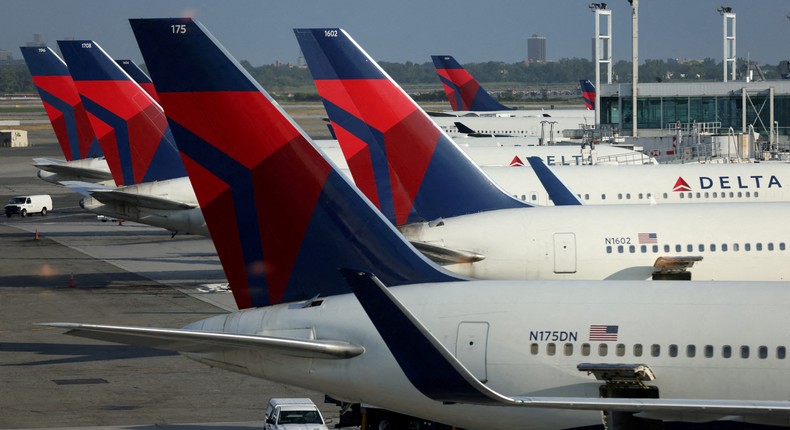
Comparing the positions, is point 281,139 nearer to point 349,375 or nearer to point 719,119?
point 349,375

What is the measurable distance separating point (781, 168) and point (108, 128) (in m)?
24.4

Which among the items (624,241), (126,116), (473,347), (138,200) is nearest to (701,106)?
(126,116)

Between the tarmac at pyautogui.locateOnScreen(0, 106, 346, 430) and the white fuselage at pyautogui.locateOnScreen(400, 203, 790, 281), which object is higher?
the white fuselage at pyautogui.locateOnScreen(400, 203, 790, 281)

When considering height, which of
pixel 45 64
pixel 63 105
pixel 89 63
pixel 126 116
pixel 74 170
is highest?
pixel 45 64

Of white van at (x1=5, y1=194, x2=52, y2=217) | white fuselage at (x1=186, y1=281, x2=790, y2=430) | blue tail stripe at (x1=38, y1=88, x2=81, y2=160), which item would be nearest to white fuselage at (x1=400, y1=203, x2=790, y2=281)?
white fuselage at (x1=186, y1=281, x2=790, y2=430)

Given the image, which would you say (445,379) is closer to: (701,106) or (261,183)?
(261,183)

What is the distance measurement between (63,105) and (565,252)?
42514mm

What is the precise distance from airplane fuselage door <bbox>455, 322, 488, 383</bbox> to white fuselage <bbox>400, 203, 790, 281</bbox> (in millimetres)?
12332

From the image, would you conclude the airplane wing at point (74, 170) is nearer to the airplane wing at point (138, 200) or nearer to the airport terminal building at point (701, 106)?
the airplane wing at point (138, 200)

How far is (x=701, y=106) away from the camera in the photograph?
7375 centimetres

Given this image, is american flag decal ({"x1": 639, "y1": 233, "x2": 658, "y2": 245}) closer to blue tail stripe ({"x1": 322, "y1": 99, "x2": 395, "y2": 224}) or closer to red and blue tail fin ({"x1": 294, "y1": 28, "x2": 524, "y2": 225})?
red and blue tail fin ({"x1": 294, "y1": 28, "x2": 524, "y2": 225})

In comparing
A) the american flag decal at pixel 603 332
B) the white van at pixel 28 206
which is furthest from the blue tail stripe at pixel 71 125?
the american flag decal at pixel 603 332

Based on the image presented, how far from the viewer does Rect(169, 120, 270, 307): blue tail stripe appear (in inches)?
729

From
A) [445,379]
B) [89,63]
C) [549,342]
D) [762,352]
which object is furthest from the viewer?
[89,63]
